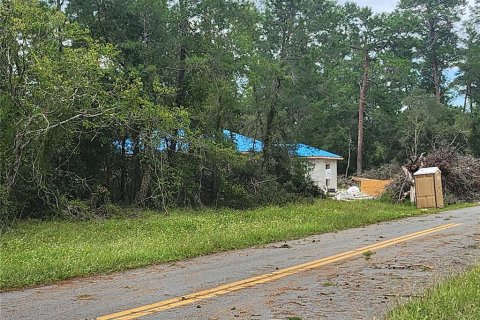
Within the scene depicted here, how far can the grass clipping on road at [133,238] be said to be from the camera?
31.9 ft

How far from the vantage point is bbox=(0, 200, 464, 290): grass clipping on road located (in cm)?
972

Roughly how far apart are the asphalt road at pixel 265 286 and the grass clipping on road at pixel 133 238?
0.65m

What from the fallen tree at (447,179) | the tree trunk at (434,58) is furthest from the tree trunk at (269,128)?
the tree trunk at (434,58)

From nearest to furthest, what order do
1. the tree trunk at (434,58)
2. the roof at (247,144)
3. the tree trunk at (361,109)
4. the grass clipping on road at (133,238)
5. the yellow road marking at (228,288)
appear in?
1. the yellow road marking at (228,288)
2. the grass clipping on road at (133,238)
3. the roof at (247,144)
4. the tree trunk at (361,109)
5. the tree trunk at (434,58)

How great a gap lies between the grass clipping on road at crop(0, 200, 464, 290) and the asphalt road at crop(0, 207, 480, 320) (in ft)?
2.13

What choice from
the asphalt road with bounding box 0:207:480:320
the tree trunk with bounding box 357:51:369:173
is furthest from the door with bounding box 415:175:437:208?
the tree trunk with bounding box 357:51:369:173

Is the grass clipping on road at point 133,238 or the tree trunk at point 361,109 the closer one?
the grass clipping on road at point 133,238

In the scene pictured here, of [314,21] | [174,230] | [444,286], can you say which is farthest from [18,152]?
[314,21]

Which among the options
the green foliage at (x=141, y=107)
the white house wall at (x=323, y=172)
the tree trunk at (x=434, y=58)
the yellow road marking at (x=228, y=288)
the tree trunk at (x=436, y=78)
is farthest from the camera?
the tree trunk at (x=434, y=58)

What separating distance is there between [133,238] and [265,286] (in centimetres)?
668

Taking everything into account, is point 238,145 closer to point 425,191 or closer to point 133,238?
point 425,191

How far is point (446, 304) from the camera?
5871 mm

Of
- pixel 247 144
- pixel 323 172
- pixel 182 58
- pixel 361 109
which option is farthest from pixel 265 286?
pixel 361 109

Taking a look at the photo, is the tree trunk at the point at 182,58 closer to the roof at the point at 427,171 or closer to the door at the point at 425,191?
the roof at the point at 427,171
